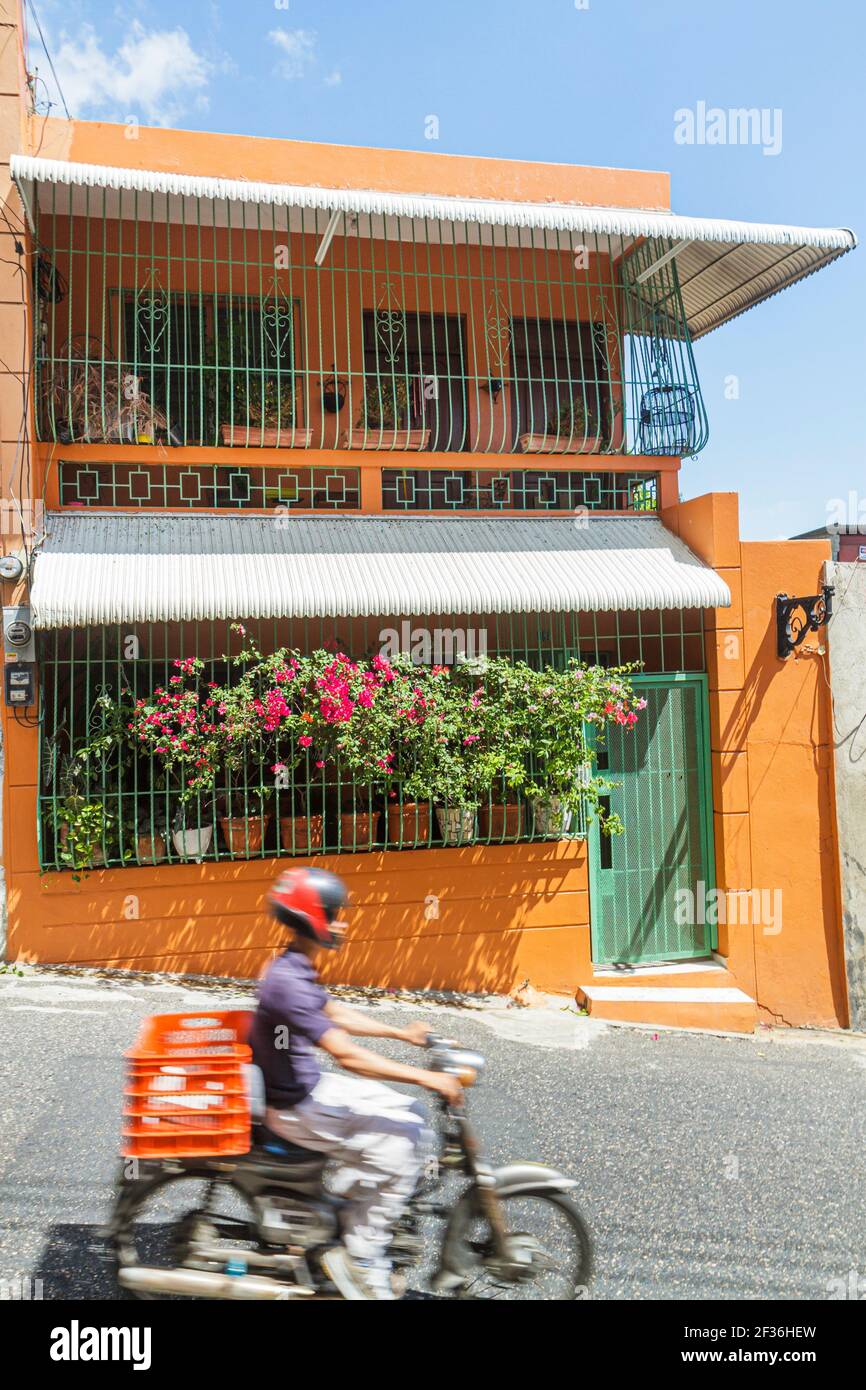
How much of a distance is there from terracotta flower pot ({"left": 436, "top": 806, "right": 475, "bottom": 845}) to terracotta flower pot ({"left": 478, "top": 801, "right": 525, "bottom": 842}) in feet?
0.44

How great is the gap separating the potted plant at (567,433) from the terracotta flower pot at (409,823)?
3.40m

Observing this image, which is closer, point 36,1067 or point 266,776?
point 36,1067

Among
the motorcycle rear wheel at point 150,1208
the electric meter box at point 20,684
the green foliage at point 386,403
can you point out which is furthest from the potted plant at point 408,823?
the motorcycle rear wheel at point 150,1208

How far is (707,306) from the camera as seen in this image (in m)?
10.5

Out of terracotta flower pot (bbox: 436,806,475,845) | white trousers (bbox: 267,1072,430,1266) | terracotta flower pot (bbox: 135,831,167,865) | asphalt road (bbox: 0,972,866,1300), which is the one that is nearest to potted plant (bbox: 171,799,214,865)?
terracotta flower pot (bbox: 135,831,167,865)

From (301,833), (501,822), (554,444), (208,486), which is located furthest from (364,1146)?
(554,444)

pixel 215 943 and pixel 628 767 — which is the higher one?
pixel 628 767

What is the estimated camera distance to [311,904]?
3.18m

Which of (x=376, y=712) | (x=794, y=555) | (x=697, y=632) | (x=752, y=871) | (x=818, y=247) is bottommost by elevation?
(x=752, y=871)

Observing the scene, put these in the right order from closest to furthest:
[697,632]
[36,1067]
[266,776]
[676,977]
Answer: [36,1067] < [266,776] < [676,977] < [697,632]
